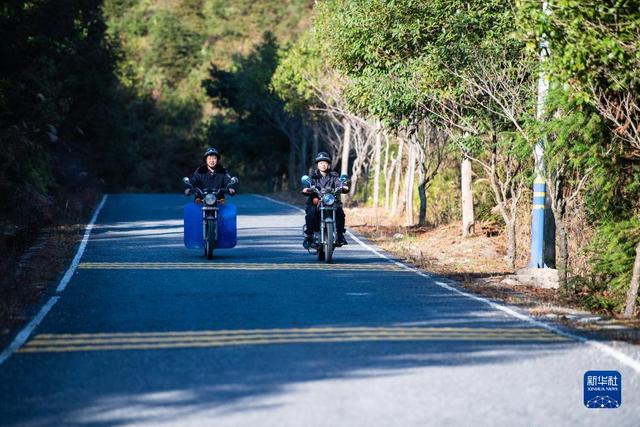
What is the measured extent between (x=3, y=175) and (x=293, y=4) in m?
82.8

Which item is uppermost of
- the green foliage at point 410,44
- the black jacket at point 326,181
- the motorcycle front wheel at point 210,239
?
the green foliage at point 410,44

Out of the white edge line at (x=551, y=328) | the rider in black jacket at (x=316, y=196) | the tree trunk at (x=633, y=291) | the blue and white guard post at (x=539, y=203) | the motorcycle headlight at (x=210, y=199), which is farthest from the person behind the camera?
the motorcycle headlight at (x=210, y=199)

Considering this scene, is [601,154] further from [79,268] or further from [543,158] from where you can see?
[79,268]

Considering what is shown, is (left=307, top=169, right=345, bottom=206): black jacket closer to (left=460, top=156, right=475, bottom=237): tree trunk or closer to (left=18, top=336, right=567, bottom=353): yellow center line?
(left=460, top=156, right=475, bottom=237): tree trunk

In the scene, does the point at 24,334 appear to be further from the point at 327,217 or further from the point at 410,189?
the point at 410,189

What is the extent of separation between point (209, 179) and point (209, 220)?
33.3 inches

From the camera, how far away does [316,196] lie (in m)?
20.6

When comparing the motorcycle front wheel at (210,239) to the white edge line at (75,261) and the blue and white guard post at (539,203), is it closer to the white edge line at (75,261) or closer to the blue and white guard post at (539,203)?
the white edge line at (75,261)

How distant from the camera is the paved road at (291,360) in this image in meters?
8.16

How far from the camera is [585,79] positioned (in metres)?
14.5

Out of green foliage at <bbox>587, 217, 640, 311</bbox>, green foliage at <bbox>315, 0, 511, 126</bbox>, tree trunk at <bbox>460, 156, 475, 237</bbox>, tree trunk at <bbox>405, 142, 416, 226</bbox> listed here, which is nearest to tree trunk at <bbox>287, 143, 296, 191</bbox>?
tree trunk at <bbox>405, 142, 416, 226</bbox>

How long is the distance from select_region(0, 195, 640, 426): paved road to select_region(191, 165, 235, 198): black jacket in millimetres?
4099

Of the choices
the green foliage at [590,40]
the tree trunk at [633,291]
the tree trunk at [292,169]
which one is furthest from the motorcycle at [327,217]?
the tree trunk at [292,169]

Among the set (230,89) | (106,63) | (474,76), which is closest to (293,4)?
(230,89)
